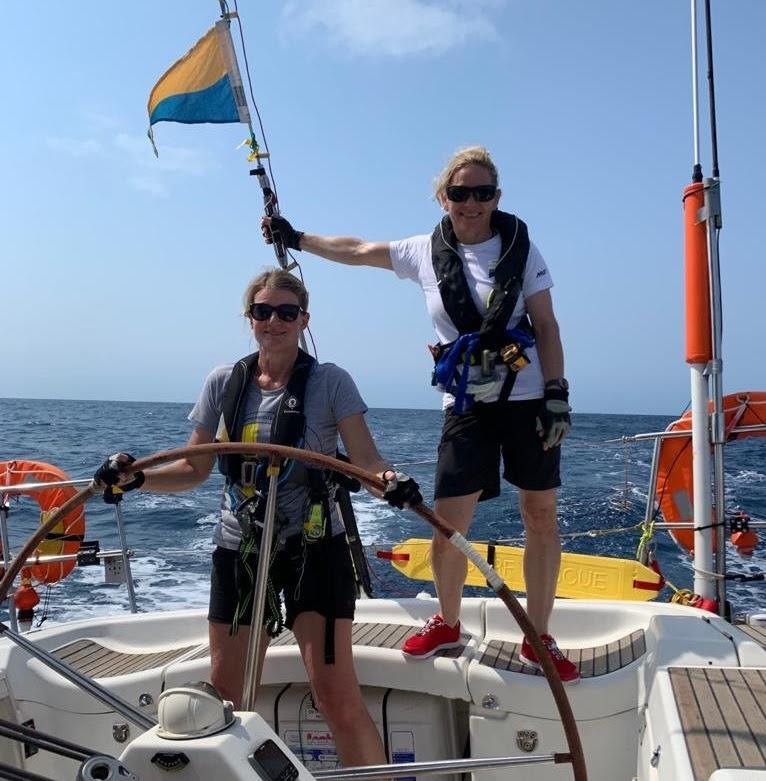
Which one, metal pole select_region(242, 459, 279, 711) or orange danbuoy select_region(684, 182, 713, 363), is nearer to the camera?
metal pole select_region(242, 459, 279, 711)

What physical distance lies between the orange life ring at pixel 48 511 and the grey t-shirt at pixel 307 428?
226 cm

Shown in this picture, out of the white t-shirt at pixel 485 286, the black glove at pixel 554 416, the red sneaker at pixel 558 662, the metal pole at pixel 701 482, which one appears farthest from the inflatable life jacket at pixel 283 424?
the metal pole at pixel 701 482

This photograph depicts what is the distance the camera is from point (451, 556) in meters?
2.45

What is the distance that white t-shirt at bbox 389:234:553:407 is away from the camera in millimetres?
2398

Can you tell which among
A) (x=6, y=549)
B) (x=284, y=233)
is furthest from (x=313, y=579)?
(x=6, y=549)

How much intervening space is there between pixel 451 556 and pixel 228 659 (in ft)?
2.52

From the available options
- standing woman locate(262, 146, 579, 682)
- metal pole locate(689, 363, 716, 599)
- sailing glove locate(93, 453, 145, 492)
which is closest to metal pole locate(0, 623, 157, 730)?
sailing glove locate(93, 453, 145, 492)

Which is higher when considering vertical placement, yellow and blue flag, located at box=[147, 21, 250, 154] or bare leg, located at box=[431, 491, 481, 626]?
yellow and blue flag, located at box=[147, 21, 250, 154]

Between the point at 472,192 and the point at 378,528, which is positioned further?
the point at 378,528

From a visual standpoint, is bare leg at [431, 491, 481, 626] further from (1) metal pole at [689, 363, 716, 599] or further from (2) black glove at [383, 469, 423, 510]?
(1) metal pole at [689, 363, 716, 599]

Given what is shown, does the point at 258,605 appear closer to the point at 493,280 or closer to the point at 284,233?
the point at 493,280

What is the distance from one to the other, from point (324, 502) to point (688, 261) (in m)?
2.25

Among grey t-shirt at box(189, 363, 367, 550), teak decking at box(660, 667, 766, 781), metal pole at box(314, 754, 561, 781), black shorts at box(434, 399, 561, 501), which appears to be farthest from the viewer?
black shorts at box(434, 399, 561, 501)

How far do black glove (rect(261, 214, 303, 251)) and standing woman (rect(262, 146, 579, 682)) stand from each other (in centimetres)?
70
